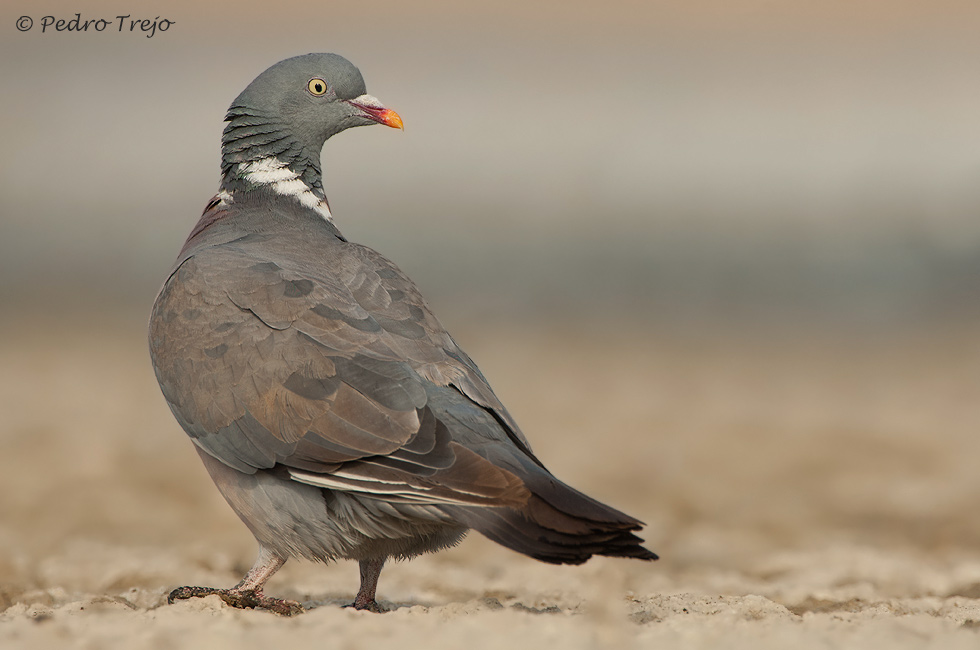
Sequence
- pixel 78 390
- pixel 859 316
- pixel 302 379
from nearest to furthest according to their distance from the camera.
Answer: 1. pixel 302 379
2. pixel 78 390
3. pixel 859 316

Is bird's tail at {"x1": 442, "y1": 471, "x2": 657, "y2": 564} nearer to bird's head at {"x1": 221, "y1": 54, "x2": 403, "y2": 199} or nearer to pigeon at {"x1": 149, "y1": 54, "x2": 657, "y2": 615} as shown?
pigeon at {"x1": 149, "y1": 54, "x2": 657, "y2": 615}

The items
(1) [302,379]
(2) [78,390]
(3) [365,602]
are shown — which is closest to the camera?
(1) [302,379]

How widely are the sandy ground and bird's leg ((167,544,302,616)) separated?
0.17 meters

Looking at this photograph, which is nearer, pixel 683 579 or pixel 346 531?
pixel 346 531

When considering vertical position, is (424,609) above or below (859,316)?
below

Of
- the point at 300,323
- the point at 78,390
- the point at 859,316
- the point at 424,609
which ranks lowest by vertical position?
the point at 424,609

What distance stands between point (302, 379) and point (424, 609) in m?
1.14

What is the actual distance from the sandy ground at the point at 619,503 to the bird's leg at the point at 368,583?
0.24m

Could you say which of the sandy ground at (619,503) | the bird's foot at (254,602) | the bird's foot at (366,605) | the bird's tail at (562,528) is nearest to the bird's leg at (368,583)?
the bird's foot at (366,605)

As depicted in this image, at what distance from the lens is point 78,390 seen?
1289 centimetres

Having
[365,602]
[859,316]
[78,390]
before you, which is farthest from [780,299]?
[365,602]

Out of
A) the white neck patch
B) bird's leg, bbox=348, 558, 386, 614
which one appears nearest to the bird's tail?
bird's leg, bbox=348, 558, 386, 614

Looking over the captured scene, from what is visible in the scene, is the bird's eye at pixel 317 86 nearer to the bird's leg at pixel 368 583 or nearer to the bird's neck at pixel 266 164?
the bird's neck at pixel 266 164

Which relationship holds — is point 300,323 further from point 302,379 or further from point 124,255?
point 124,255
